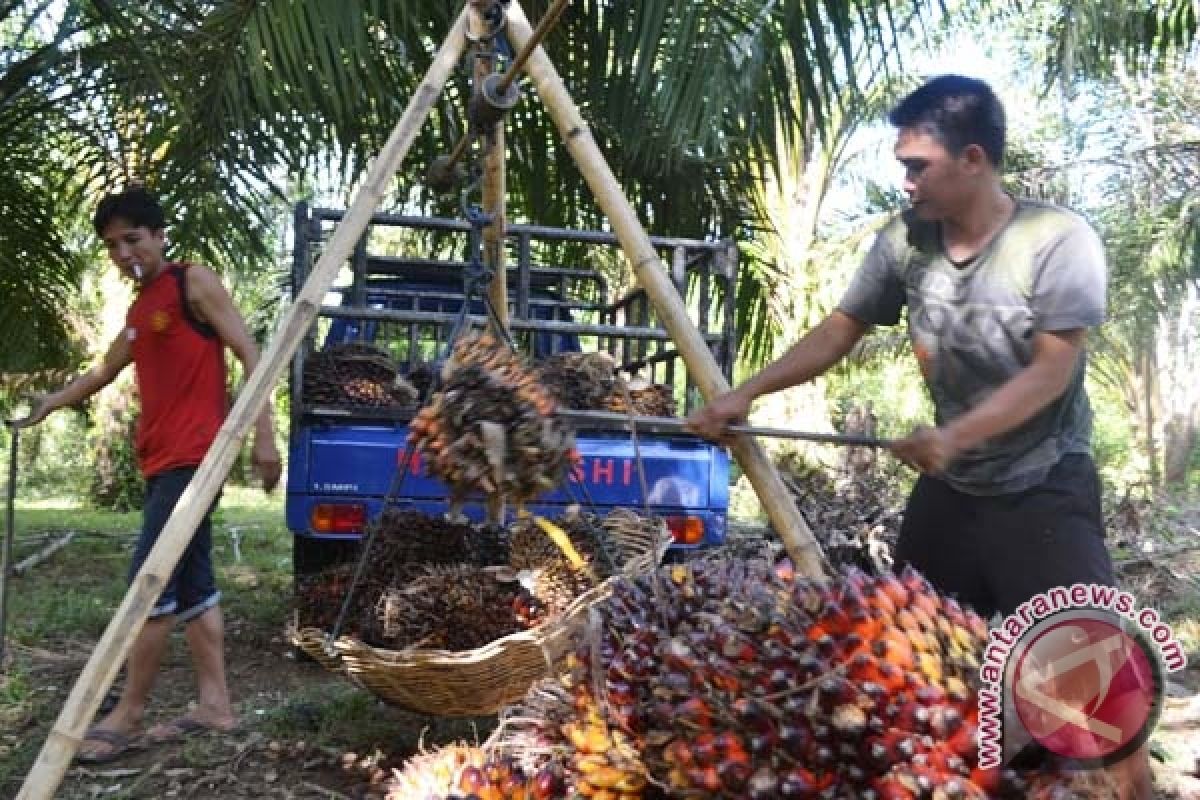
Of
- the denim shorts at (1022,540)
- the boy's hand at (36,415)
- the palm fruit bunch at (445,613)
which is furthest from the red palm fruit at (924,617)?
the boy's hand at (36,415)

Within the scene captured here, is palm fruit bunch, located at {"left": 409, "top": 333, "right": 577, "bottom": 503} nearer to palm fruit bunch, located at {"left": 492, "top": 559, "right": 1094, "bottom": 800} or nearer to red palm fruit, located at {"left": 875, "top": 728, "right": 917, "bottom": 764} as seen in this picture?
palm fruit bunch, located at {"left": 492, "top": 559, "right": 1094, "bottom": 800}

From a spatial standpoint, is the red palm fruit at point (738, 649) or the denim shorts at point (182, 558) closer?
the red palm fruit at point (738, 649)

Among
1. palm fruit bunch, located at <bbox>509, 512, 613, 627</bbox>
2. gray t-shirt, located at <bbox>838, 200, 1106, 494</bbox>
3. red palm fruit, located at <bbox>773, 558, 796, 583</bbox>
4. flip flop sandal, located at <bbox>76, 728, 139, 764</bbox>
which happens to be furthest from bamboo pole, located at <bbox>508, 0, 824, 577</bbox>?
flip flop sandal, located at <bbox>76, 728, 139, 764</bbox>

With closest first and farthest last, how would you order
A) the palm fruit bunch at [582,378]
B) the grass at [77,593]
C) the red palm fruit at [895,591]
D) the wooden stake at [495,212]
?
the red palm fruit at [895,591]
the wooden stake at [495,212]
the grass at [77,593]
the palm fruit bunch at [582,378]

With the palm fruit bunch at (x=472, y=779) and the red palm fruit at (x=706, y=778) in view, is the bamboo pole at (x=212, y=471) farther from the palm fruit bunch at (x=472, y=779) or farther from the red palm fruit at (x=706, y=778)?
the red palm fruit at (x=706, y=778)

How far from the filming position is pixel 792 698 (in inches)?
54.1

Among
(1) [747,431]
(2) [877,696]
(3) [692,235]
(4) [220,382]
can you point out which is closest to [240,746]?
(4) [220,382]

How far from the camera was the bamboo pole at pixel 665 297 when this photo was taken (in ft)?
8.68

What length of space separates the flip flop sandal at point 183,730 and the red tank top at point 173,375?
821 millimetres

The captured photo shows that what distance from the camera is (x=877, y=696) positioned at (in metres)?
1.33

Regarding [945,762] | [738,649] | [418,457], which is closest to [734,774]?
[738,649]

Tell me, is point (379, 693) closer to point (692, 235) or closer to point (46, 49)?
point (46, 49)

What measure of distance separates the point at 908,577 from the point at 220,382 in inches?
108

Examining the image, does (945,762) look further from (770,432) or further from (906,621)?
(770,432)
